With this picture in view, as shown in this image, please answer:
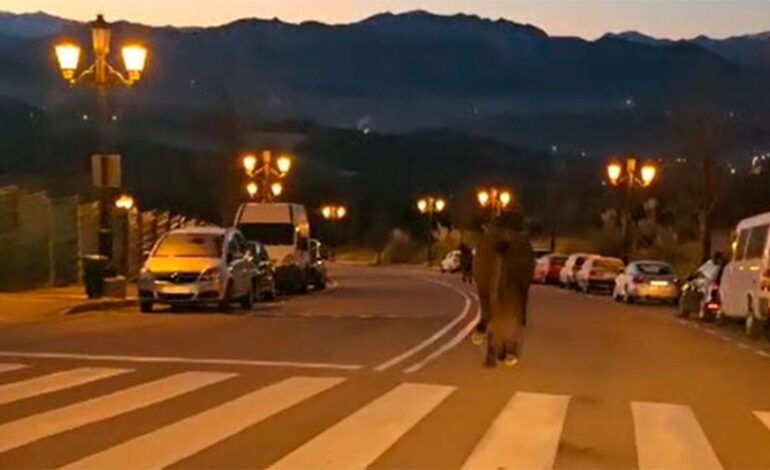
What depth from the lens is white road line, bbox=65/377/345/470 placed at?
11.1 metres

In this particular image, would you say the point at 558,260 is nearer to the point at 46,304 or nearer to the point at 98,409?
the point at 46,304

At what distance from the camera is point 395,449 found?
11.9 meters

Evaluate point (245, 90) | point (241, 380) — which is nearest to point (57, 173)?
point (245, 90)

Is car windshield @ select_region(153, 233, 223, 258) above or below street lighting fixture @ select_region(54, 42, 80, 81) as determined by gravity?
below

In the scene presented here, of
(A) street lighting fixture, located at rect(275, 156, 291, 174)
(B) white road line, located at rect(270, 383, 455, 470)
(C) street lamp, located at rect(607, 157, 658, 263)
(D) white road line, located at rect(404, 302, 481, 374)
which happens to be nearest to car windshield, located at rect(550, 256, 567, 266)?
(C) street lamp, located at rect(607, 157, 658, 263)

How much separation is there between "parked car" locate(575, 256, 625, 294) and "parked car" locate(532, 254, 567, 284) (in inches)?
398

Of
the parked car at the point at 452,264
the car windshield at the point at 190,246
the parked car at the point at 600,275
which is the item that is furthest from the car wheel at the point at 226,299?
the parked car at the point at 452,264

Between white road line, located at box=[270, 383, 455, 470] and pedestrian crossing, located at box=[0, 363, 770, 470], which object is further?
pedestrian crossing, located at box=[0, 363, 770, 470]

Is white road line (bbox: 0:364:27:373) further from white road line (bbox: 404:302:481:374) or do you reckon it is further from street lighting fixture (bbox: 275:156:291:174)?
street lighting fixture (bbox: 275:156:291:174)

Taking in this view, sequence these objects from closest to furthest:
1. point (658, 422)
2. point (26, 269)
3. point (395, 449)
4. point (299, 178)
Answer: point (395, 449) → point (658, 422) → point (26, 269) → point (299, 178)

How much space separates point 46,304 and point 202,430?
19.3 meters

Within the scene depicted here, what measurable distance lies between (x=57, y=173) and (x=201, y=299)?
273 ft

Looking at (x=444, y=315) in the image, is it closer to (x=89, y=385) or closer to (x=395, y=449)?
(x=89, y=385)

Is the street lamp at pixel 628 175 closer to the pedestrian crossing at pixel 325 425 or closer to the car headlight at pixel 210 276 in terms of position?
the car headlight at pixel 210 276
